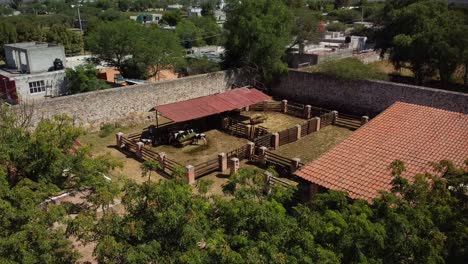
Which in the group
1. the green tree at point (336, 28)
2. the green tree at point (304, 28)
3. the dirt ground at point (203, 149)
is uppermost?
the green tree at point (304, 28)

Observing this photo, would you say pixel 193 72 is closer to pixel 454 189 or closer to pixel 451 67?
pixel 451 67

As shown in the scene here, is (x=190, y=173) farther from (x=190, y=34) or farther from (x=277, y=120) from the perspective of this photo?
(x=190, y=34)

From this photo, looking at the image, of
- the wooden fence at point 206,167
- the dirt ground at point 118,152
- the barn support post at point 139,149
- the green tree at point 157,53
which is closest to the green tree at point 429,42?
the green tree at point 157,53

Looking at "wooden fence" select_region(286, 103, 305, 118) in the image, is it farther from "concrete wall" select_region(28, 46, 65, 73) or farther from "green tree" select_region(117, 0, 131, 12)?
"green tree" select_region(117, 0, 131, 12)

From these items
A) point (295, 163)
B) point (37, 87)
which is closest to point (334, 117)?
point (295, 163)

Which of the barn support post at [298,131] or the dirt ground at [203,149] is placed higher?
the barn support post at [298,131]

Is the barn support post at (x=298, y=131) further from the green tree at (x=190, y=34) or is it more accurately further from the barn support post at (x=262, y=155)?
the green tree at (x=190, y=34)
